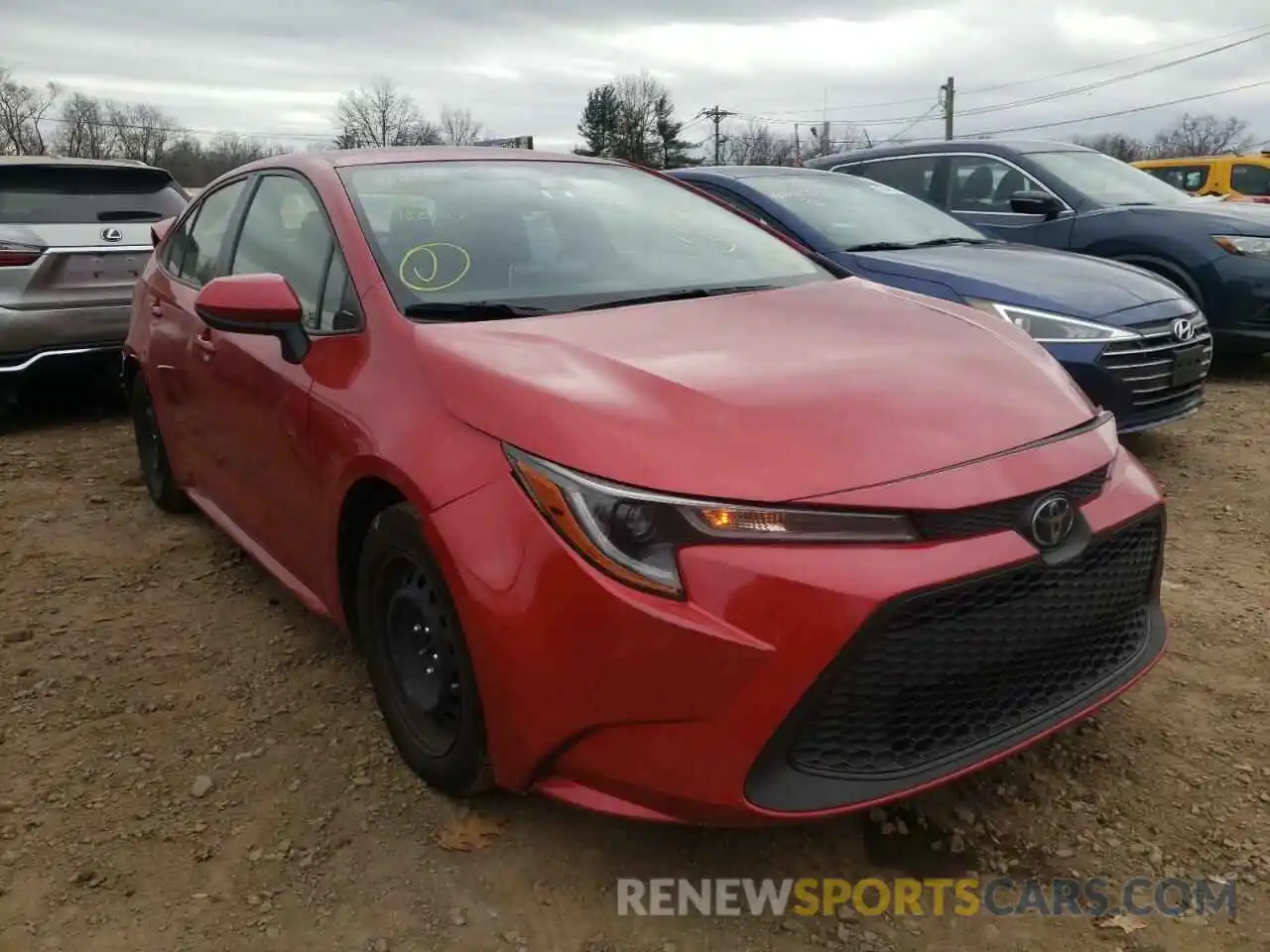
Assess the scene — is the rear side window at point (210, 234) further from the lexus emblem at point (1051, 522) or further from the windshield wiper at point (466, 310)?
the lexus emblem at point (1051, 522)

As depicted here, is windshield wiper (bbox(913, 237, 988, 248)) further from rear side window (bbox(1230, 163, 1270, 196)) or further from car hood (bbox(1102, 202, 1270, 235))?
rear side window (bbox(1230, 163, 1270, 196))

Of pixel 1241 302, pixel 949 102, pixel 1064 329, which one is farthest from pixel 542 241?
pixel 949 102

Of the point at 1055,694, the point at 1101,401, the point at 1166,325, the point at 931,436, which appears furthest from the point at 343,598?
the point at 1166,325

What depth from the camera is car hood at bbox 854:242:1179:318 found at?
457 cm

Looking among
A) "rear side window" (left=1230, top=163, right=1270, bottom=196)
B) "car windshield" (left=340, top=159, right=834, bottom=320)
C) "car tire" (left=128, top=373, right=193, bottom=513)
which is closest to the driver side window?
"car windshield" (left=340, top=159, right=834, bottom=320)

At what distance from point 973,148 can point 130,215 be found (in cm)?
562

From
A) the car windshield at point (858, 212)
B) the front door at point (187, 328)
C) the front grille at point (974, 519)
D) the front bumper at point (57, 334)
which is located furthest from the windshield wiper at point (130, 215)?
the front grille at point (974, 519)

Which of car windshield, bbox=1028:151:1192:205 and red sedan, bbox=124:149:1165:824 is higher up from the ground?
car windshield, bbox=1028:151:1192:205

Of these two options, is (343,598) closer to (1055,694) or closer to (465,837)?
(465,837)

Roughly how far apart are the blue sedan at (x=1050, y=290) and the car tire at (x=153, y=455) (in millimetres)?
2473

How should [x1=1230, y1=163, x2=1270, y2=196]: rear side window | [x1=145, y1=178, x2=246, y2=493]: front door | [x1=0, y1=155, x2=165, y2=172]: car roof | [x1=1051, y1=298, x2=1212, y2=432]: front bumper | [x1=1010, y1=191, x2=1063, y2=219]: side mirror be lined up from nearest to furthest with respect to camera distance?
1. [x1=145, y1=178, x2=246, y2=493]: front door
2. [x1=1051, y1=298, x2=1212, y2=432]: front bumper
3. [x1=0, y1=155, x2=165, y2=172]: car roof
4. [x1=1010, y1=191, x2=1063, y2=219]: side mirror
5. [x1=1230, y1=163, x2=1270, y2=196]: rear side window

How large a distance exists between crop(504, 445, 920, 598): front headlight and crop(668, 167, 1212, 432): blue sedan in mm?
2615

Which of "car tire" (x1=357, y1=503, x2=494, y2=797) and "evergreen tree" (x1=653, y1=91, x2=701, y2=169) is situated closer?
"car tire" (x1=357, y1=503, x2=494, y2=797)

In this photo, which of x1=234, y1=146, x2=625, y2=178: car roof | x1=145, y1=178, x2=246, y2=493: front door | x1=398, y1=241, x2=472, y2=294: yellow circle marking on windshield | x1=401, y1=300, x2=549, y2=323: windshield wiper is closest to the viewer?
x1=401, y1=300, x2=549, y2=323: windshield wiper
